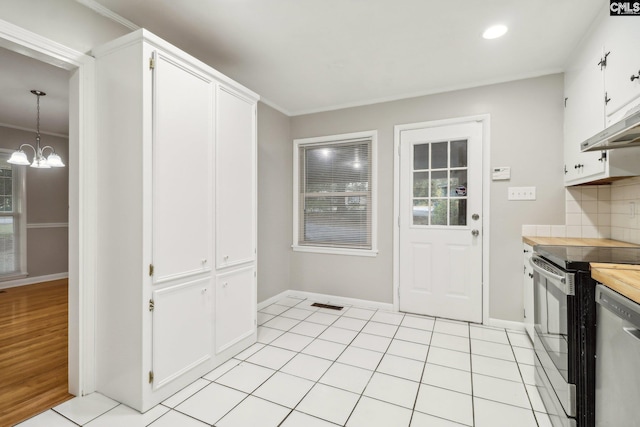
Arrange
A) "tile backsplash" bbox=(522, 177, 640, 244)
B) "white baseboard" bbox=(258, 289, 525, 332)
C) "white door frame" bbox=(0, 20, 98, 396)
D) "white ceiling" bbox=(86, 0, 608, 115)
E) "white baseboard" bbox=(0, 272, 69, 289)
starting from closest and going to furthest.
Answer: "white door frame" bbox=(0, 20, 98, 396) < "white ceiling" bbox=(86, 0, 608, 115) < "tile backsplash" bbox=(522, 177, 640, 244) < "white baseboard" bbox=(258, 289, 525, 332) < "white baseboard" bbox=(0, 272, 69, 289)

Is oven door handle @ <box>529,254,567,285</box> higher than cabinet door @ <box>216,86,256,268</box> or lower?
lower

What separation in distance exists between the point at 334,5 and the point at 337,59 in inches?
27.9

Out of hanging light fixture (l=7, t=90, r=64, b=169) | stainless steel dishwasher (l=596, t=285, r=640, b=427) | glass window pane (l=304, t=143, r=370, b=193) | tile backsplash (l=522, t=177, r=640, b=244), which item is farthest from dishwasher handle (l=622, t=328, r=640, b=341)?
hanging light fixture (l=7, t=90, r=64, b=169)

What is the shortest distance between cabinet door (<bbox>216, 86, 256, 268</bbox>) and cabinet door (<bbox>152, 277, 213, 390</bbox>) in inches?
12.0

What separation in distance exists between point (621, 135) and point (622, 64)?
58cm

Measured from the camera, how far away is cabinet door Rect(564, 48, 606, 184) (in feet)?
6.69

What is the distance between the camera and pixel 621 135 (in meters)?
1.51

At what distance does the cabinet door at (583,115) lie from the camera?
2039 mm

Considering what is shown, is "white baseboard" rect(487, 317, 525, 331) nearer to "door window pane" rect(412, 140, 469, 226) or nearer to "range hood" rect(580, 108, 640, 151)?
"door window pane" rect(412, 140, 469, 226)

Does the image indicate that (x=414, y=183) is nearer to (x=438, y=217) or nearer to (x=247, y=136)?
(x=438, y=217)

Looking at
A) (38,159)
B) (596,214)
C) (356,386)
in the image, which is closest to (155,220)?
(356,386)

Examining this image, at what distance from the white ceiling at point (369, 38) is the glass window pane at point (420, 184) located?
93cm

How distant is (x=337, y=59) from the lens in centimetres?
266

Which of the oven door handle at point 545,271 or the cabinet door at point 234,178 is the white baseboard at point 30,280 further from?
the oven door handle at point 545,271
